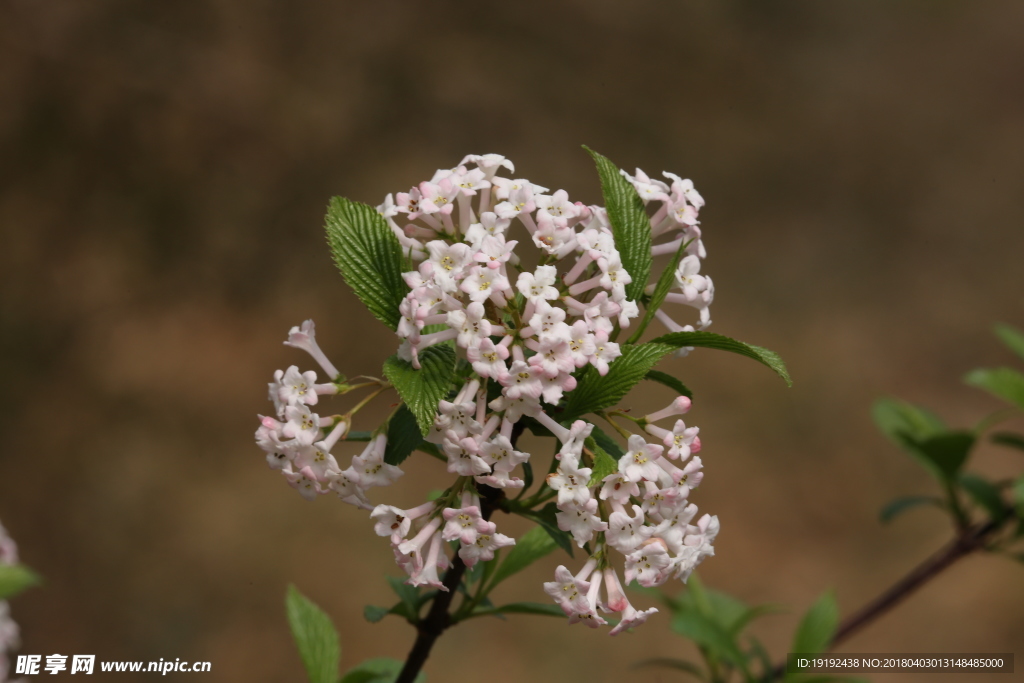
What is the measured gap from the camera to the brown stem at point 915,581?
1384 mm

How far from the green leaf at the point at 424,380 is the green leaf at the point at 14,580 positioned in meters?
0.42

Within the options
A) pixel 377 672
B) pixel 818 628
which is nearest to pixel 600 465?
pixel 377 672

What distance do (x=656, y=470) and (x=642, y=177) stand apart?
1.08 feet

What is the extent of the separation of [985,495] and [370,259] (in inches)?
48.9

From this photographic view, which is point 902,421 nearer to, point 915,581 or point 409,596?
point 915,581

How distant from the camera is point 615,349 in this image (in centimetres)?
67

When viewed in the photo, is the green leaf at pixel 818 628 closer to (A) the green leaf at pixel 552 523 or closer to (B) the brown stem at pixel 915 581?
(B) the brown stem at pixel 915 581

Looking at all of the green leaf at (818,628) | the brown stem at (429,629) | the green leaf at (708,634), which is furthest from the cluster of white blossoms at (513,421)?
the green leaf at (818,628)

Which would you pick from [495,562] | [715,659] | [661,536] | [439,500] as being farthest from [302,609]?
[715,659]

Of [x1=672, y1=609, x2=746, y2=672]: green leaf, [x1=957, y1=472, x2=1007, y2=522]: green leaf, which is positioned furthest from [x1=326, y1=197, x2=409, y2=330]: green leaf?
[x1=957, y1=472, x2=1007, y2=522]: green leaf

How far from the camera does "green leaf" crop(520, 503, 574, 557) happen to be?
761 mm

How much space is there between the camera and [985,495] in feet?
4.72

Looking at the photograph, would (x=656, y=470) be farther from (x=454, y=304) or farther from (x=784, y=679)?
(x=784, y=679)

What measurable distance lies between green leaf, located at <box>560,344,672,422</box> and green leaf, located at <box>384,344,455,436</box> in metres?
0.12
